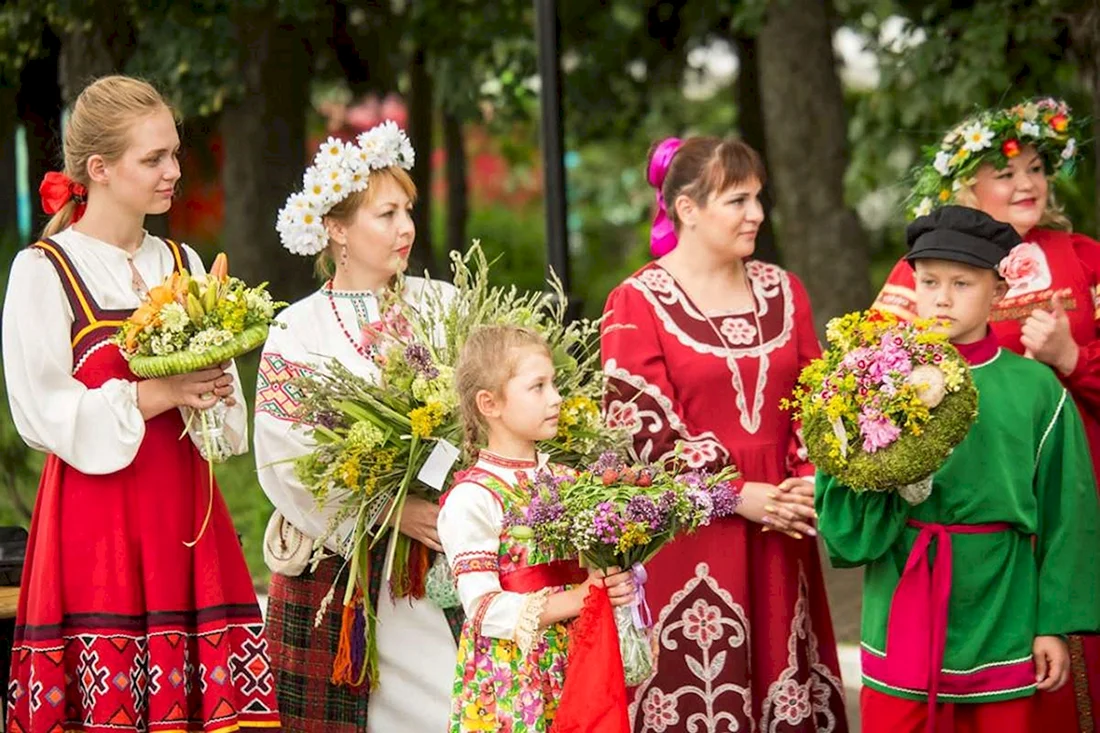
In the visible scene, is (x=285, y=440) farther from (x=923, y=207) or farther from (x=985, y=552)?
(x=923, y=207)

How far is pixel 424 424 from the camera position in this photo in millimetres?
4617

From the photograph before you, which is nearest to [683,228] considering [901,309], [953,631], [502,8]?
[901,309]

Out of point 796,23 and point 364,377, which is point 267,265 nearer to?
point 796,23

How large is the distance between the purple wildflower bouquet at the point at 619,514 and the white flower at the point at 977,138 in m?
1.74

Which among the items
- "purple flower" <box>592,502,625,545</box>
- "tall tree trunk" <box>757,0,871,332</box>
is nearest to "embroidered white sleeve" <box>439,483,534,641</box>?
"purple flower" <box>592,502,625,545</box>

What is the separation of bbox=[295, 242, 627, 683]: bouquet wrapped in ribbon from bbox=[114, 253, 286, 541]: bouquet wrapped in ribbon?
0.37 m

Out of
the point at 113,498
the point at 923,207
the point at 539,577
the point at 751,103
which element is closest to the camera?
the point at 539,577

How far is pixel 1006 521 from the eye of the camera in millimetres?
4664

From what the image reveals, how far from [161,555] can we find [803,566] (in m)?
1.91

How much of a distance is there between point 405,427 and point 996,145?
2051 mm

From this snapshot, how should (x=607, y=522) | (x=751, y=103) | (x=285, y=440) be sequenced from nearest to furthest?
(x=607, y=522) < (x=285, y=440) < (x=751, y=103)

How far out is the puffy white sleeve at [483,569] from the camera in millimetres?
A: 4180

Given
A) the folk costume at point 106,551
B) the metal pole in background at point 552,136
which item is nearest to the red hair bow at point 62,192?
the folk costume at point 106,551

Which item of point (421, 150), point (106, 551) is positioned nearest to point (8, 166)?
point (421, 150)
